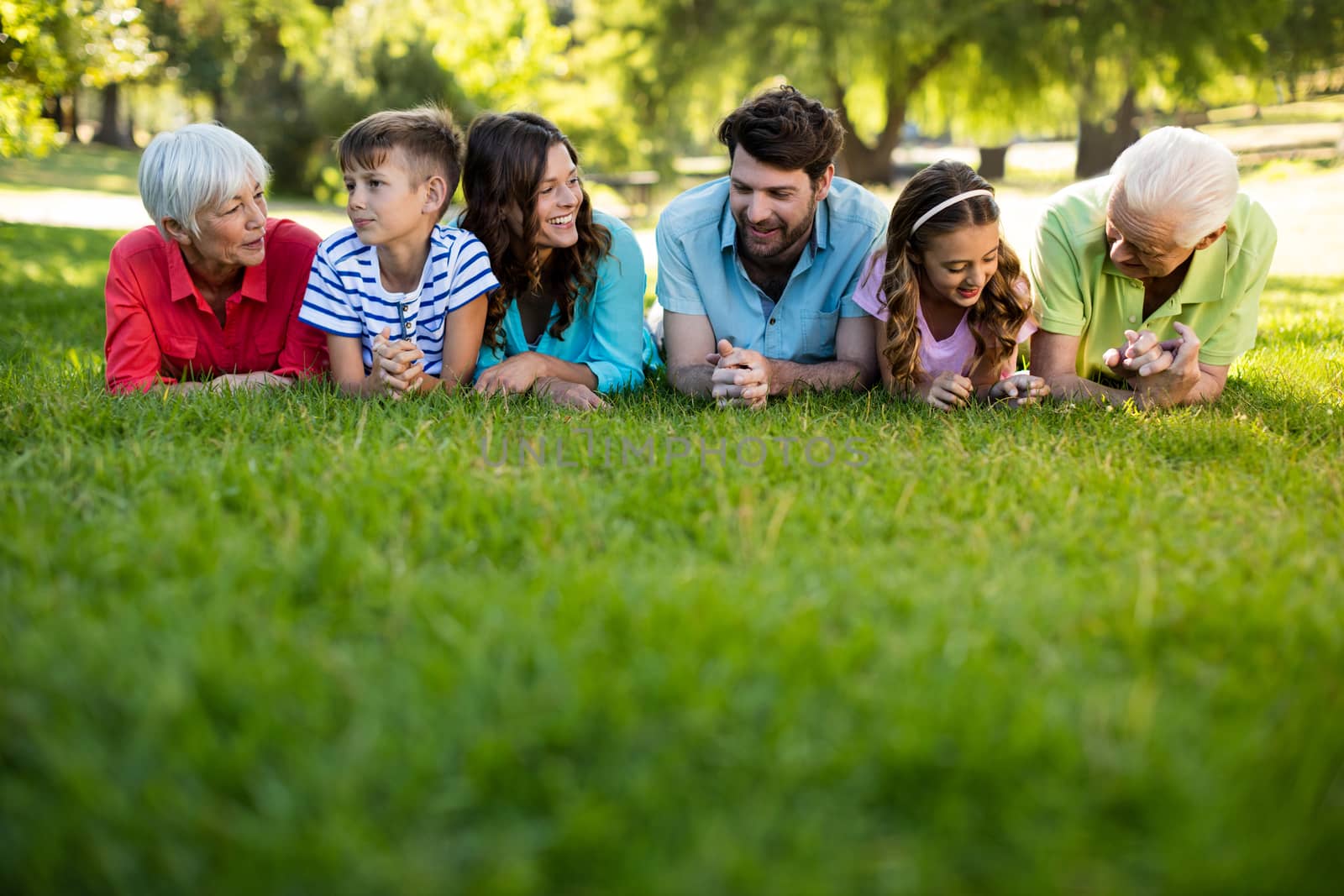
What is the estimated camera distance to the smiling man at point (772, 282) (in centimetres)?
451

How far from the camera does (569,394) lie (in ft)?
14.3

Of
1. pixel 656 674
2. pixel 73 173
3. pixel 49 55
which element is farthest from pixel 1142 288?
pixel 73 173

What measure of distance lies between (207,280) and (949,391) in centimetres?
318

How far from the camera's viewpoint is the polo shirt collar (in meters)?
4.35

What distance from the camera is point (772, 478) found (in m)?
3.24

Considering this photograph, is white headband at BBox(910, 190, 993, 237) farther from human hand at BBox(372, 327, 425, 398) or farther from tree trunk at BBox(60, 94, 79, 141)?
tree trunk at BBox(60, 94, 79, 141)

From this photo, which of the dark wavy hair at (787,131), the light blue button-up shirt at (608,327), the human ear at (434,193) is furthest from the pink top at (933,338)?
the human ear at (434,193)

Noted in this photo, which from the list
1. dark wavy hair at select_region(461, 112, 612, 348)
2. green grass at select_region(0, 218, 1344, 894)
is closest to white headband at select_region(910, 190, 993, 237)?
green grass at select_region(0, 218, 1344, 894)

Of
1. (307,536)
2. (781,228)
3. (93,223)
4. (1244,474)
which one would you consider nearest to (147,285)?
(307,536)

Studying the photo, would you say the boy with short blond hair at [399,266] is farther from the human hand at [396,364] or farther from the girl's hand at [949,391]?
the girl's hand at [949,391]

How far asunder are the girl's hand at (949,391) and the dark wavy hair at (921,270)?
0.58ft

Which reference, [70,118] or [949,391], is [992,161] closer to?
[949,391]

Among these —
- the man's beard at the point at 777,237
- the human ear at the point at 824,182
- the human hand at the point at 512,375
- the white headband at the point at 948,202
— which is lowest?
the human hand at the point at 512,375

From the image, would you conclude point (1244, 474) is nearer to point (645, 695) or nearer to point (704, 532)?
point (704, 532)
